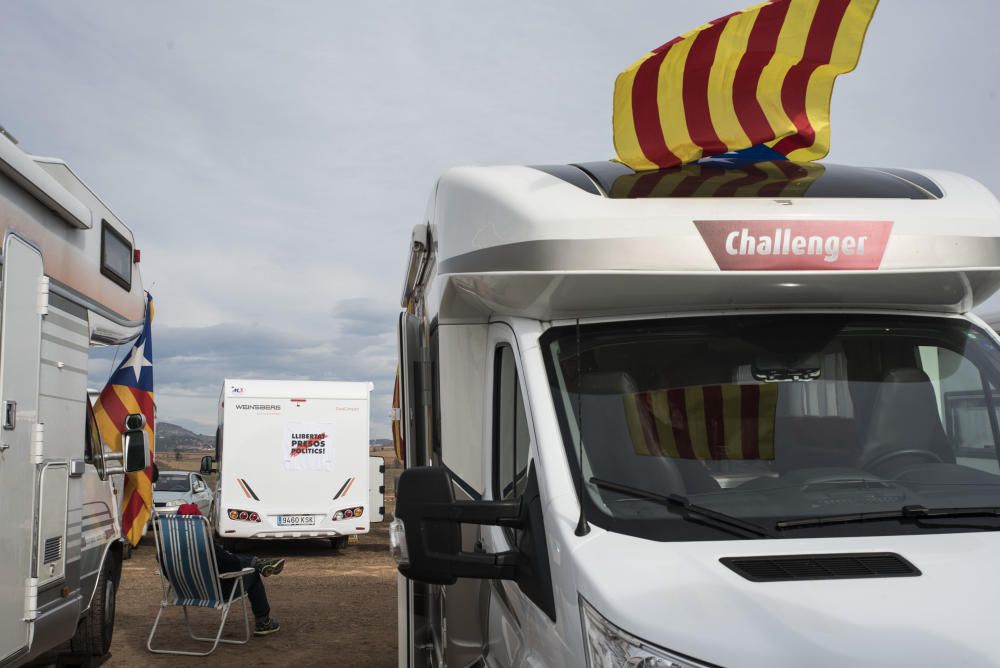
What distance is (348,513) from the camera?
15.8 m

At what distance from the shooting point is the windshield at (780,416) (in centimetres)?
297

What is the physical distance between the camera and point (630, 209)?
3.32 meters

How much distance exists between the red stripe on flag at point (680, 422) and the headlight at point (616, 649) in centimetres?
71

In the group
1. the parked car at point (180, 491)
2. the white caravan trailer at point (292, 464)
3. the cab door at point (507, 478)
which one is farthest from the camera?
the parked car at point (180, 491)

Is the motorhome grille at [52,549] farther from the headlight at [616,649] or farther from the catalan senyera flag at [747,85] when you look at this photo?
the headlight at [616,649]

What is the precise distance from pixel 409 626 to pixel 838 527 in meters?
2.54

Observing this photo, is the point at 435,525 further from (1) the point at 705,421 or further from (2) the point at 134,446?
(2) the point at 134,446

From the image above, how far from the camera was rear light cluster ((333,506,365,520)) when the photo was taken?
15.7m

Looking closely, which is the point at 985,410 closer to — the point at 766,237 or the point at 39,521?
the point at 766,237

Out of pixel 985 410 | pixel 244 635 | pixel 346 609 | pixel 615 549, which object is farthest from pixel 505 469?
pixel 346 609

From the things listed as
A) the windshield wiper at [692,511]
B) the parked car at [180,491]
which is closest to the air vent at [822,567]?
the windshield wiper at [692,511]

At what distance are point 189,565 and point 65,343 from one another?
3613mm

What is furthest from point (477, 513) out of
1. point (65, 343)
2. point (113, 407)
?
point (113, 407)

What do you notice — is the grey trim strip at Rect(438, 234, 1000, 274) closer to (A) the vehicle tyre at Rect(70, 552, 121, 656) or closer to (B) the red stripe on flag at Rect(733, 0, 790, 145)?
(B) the red stripe on flag at Rect(733, 0, 790, 145)
